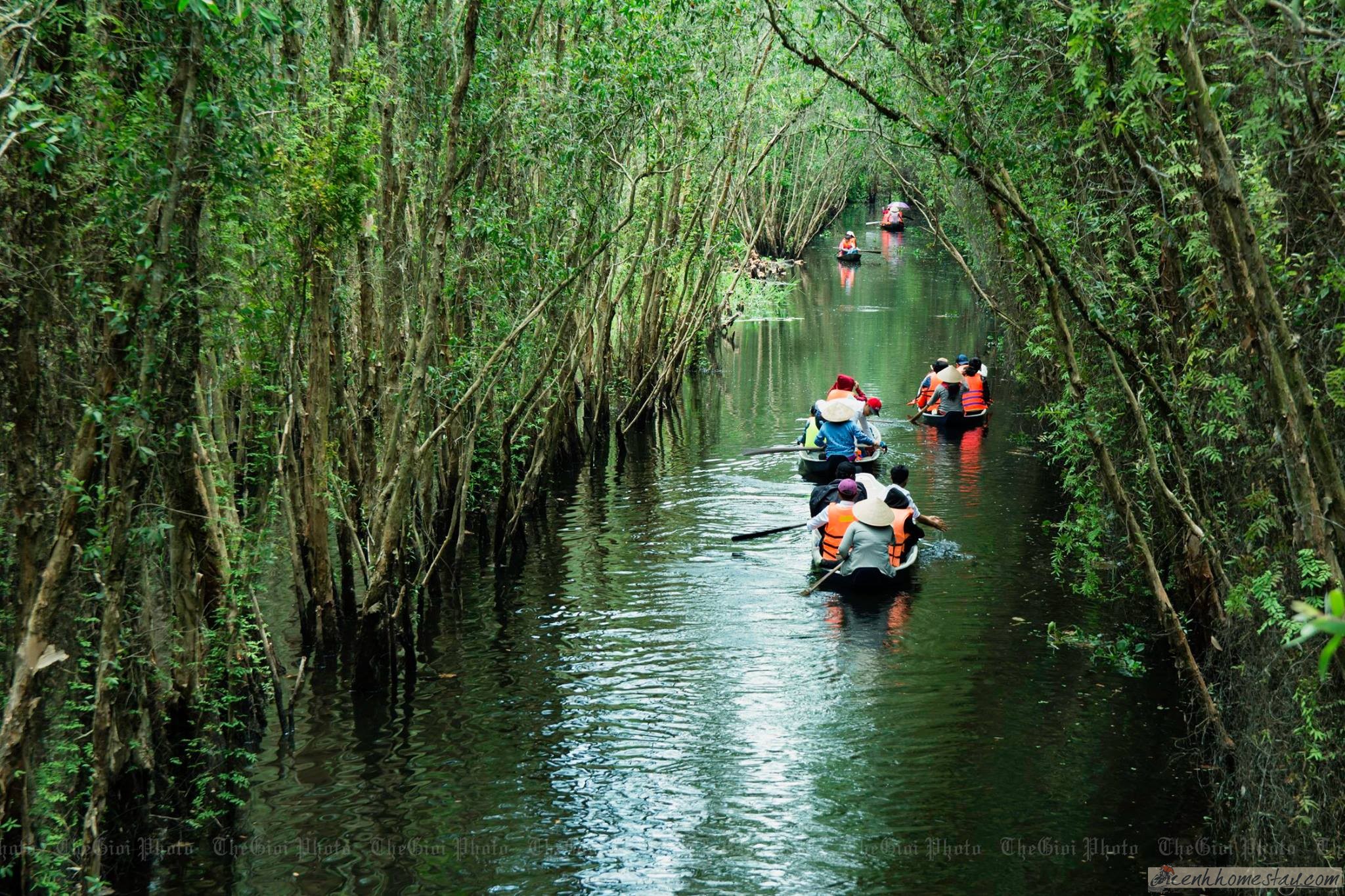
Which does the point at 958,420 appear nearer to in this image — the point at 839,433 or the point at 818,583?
the point at 839,433

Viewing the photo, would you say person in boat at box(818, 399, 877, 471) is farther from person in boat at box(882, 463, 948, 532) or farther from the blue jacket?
person in boat at box(882, 463, 948, 532)

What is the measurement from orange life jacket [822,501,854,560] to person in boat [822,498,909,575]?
0.48 feet

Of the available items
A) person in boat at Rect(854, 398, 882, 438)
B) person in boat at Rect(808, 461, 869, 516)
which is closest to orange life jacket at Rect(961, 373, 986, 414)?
person in boat at Rect(854, 398, 882, 438)

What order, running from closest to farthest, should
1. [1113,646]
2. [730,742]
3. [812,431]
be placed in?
[730,742] → [1113,646] → [812,431]

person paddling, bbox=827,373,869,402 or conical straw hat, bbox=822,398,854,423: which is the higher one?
person paddling, bbox=827,373,869,402

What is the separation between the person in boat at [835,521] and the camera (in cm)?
1518

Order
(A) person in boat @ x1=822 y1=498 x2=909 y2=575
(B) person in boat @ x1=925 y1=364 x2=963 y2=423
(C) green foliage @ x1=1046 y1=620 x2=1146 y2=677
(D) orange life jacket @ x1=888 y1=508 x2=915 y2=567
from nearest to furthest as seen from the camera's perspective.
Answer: (C) green foliage @ x1=1046 y1=620 x2=1146 y2=677
(A) person in boat @ x1=822 y1=498 x2=909 y2=575
(D) orange life jacket @ x1=888 y1=508 x2=915 y2=567
(B) person in boat @ x1=925 y1=364 x2=963 y2=423

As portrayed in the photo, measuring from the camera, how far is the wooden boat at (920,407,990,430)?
25.3m

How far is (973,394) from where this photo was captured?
25.3 metres

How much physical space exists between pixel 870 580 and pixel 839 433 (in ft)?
22.4

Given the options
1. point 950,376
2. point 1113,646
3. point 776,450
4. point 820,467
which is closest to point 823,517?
point 1113,646

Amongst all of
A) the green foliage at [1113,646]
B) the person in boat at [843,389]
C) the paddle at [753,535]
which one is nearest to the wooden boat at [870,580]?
the paddle at [753,535]

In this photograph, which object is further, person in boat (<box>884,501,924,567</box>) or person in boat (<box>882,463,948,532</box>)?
person in boat (<box>882,463,948,532</box>)

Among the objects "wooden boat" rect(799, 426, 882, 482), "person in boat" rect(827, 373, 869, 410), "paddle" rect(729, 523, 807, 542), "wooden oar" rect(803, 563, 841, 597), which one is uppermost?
"person in boat" rect(827, 373, 869, 410)
